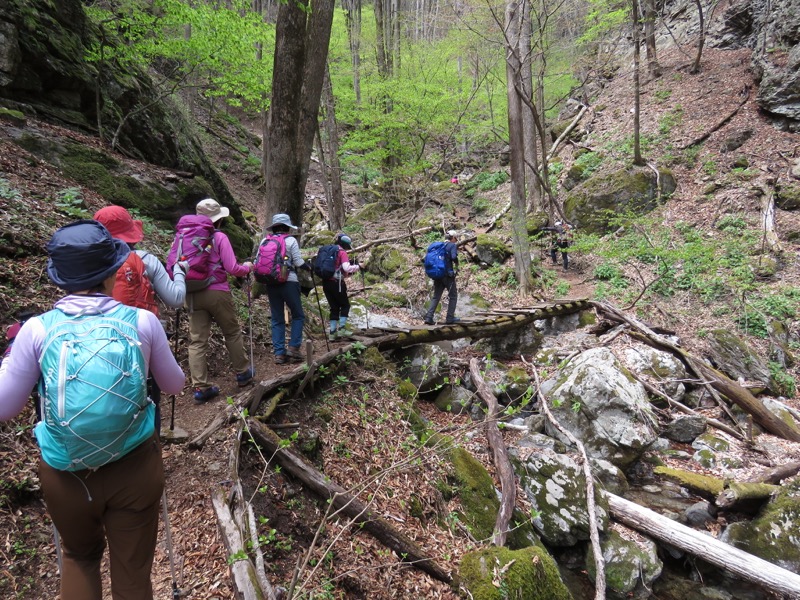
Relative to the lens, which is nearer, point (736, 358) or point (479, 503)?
point (479, 503)

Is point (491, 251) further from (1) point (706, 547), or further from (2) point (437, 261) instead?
(1) point (706, 547)

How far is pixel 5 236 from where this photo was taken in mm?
4516

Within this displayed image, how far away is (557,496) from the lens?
5273mm

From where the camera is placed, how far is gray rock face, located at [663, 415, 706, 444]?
7258 mm

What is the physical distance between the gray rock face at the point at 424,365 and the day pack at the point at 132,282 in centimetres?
495

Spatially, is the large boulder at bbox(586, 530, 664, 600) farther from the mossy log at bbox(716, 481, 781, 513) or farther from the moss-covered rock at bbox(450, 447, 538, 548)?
the mossy log at bbox(716, 481, 781, 513)

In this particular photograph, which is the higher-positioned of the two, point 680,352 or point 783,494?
point 680,352

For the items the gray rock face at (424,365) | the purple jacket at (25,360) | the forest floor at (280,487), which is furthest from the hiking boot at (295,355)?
the purple jacket at (25,360)

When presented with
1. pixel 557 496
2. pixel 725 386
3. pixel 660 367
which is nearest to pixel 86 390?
pixel 557 496

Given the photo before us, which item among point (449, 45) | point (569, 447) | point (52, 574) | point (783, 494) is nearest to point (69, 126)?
point (52, 574)

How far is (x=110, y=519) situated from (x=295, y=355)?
12.9ft

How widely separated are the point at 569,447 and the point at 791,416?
4497 mm

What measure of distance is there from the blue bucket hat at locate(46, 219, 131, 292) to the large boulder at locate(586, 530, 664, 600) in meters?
5.76

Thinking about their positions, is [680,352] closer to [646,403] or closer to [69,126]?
[646,403]
